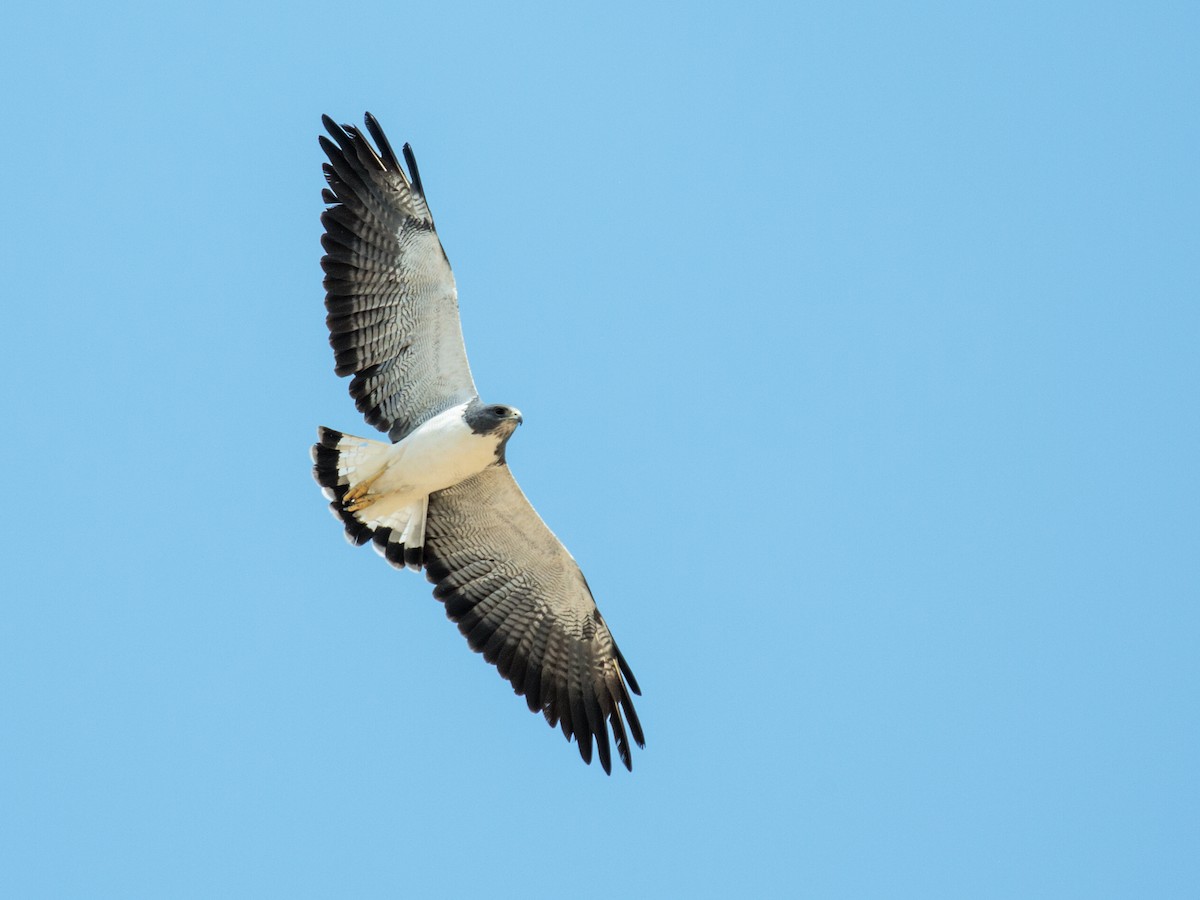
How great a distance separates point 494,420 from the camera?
13383 mm

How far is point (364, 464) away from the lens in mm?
13773

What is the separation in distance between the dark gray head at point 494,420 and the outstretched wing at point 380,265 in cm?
59

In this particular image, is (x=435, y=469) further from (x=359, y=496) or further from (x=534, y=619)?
(x=534, y=619)

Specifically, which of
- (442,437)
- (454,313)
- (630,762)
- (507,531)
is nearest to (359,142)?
(454,313)

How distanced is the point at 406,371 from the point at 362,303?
26.4 inches

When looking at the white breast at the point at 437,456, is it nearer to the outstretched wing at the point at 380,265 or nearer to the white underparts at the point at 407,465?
the white underparts at the point at 407,465

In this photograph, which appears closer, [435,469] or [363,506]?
[435,469]

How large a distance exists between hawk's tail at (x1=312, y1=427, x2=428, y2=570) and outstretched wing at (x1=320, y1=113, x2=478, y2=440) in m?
0.65

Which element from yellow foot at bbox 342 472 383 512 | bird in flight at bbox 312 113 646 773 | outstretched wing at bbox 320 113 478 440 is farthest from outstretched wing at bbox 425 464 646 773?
outstretched wing at bbox 320 113 478 440

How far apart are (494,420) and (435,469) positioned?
69cm

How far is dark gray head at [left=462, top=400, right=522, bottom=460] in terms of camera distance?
43.9 ft

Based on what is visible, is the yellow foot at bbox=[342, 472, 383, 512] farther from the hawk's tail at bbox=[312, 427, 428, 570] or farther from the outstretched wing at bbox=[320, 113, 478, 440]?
the outstretched wing at bbox=[320, 113, 478, 440]

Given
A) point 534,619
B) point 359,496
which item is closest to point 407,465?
point 359,496

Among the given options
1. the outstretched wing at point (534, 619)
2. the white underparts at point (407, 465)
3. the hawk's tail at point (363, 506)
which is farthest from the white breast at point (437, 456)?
the outstretched wing at point (534, 619)
